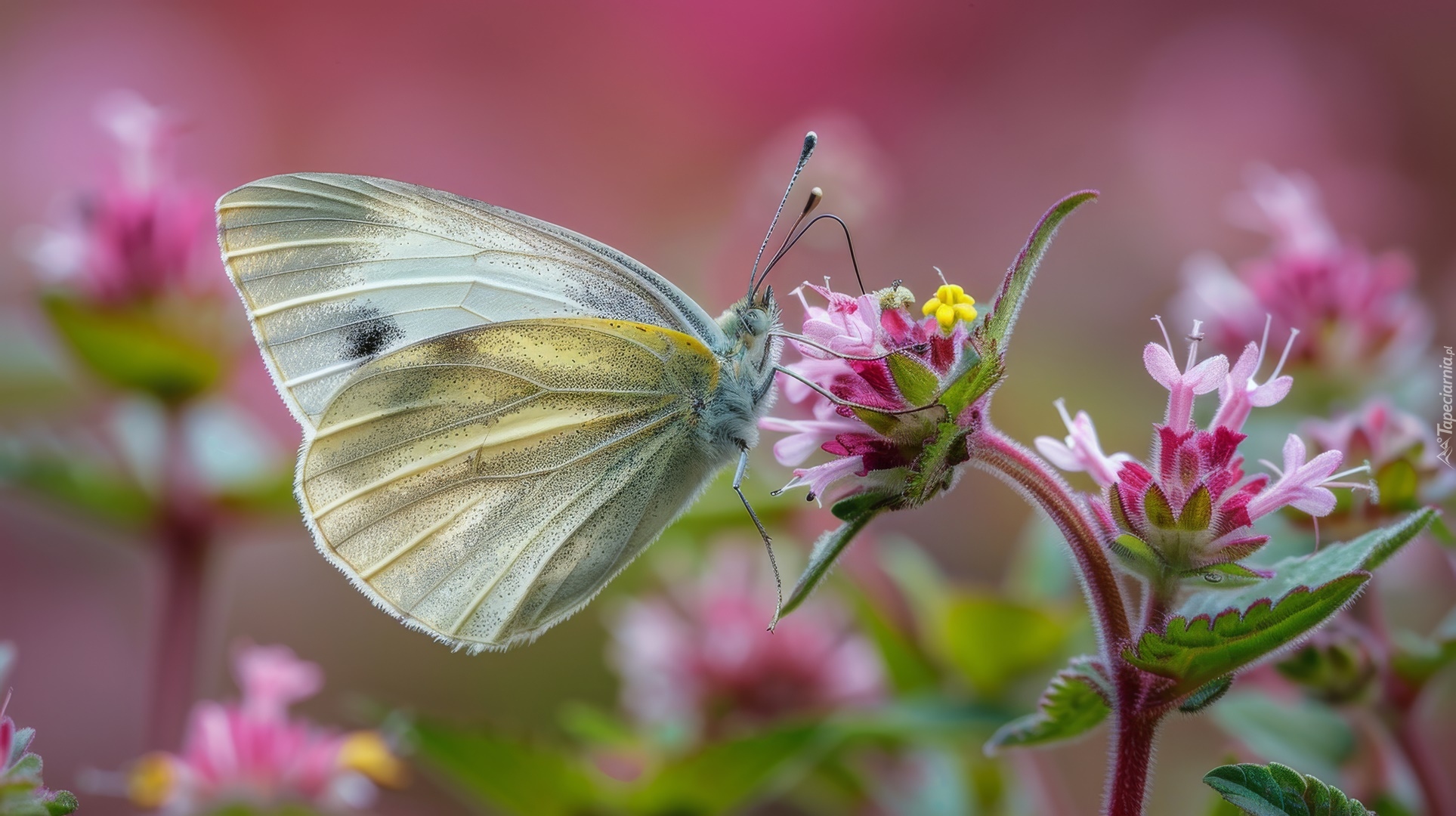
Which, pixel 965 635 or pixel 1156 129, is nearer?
pixel 965 635

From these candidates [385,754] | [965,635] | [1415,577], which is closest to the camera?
[385,754]

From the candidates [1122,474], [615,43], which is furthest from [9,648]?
[615,43]

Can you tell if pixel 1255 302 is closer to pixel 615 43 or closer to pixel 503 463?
pixel 503 463

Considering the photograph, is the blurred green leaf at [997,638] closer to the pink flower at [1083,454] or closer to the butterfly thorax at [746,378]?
the butterfly thorax at [746,378]

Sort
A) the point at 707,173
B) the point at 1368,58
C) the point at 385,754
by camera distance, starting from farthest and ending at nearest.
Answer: the point at 707,173, the point at 1368,58, the point at 385,754

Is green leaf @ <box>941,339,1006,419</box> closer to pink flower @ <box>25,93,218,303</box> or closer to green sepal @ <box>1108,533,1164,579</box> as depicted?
green sepal @ <box>1108,533,1164,579</box>

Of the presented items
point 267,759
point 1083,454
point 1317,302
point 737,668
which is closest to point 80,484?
point 267,759

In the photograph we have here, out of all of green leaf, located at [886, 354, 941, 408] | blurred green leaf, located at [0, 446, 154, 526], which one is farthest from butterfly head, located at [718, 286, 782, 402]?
blurred green leaf, located at [0, 446, 154, 526]
